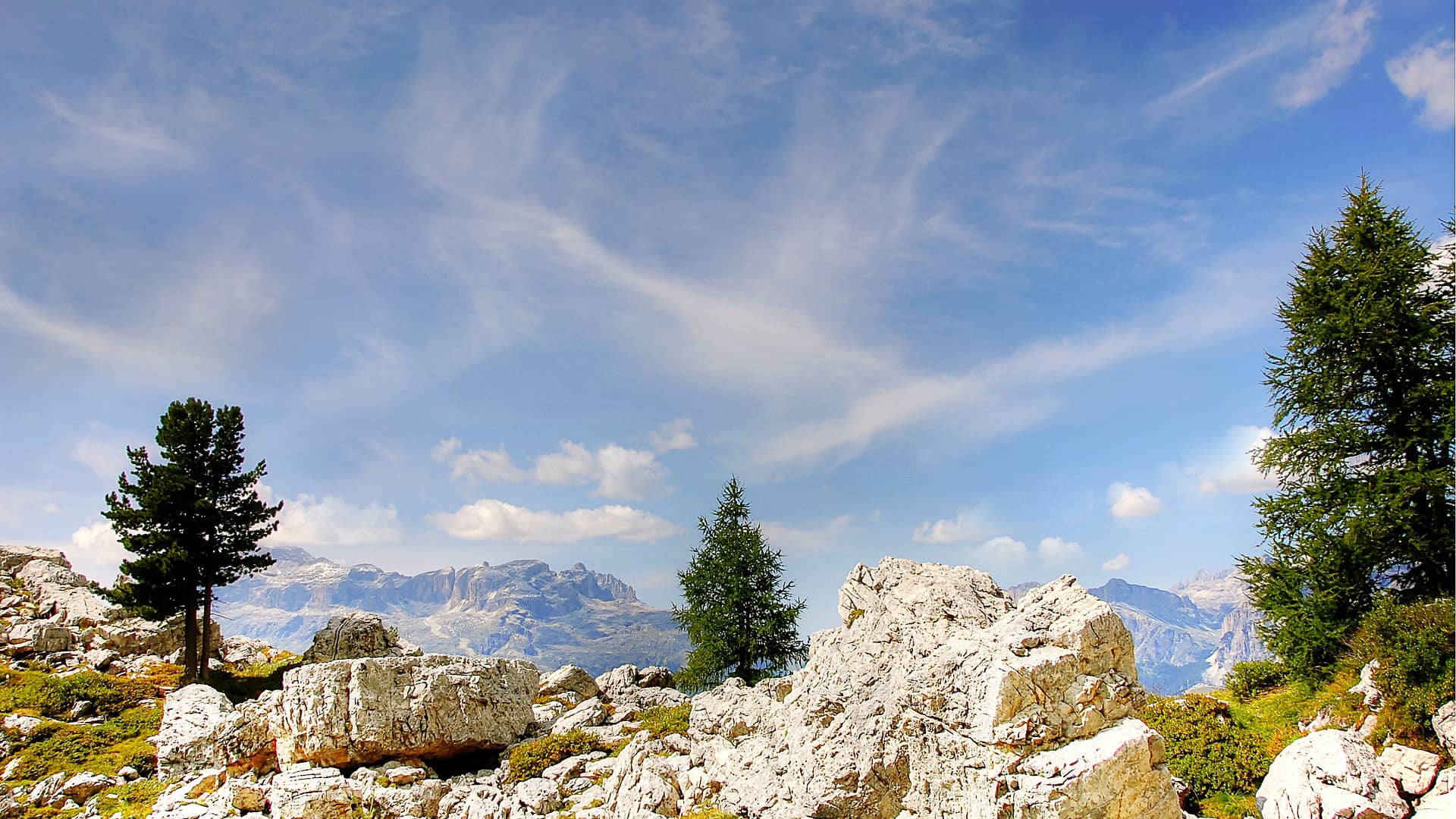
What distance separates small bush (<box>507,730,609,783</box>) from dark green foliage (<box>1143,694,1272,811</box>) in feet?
52.5

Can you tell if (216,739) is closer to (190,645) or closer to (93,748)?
(93,748)

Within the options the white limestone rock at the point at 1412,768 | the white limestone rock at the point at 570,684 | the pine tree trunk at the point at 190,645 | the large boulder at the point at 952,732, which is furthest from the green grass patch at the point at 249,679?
the white limestone rock at the point at 1412,768

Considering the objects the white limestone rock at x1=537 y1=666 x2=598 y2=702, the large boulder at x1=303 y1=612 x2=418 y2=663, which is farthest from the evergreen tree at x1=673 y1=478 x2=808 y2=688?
the large boulder at x1=303 y1=612 x2=418 y2=663

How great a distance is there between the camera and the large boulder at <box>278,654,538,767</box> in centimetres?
2088

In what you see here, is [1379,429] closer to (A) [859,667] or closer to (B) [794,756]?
(A) [859,667]

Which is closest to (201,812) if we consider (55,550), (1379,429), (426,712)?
(426,712)

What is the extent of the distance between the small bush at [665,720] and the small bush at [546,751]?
1.81 metres

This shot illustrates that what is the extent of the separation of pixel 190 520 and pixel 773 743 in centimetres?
3622

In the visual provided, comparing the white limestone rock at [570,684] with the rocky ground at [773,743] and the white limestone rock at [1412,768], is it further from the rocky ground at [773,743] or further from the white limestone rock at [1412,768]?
the white limestone rock at [1412,768]

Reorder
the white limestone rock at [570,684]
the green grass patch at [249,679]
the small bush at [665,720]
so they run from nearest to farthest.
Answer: the small bush at [665,720]
the white limestone rock at [570,684]
the green grass patch at [249,679]

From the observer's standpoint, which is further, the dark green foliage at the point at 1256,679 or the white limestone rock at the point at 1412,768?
the dark green foliage at the point at 1256,679

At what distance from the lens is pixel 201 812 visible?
18.8 meters

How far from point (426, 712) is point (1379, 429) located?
32886 millimetres

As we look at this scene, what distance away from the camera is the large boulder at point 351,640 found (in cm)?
3425
